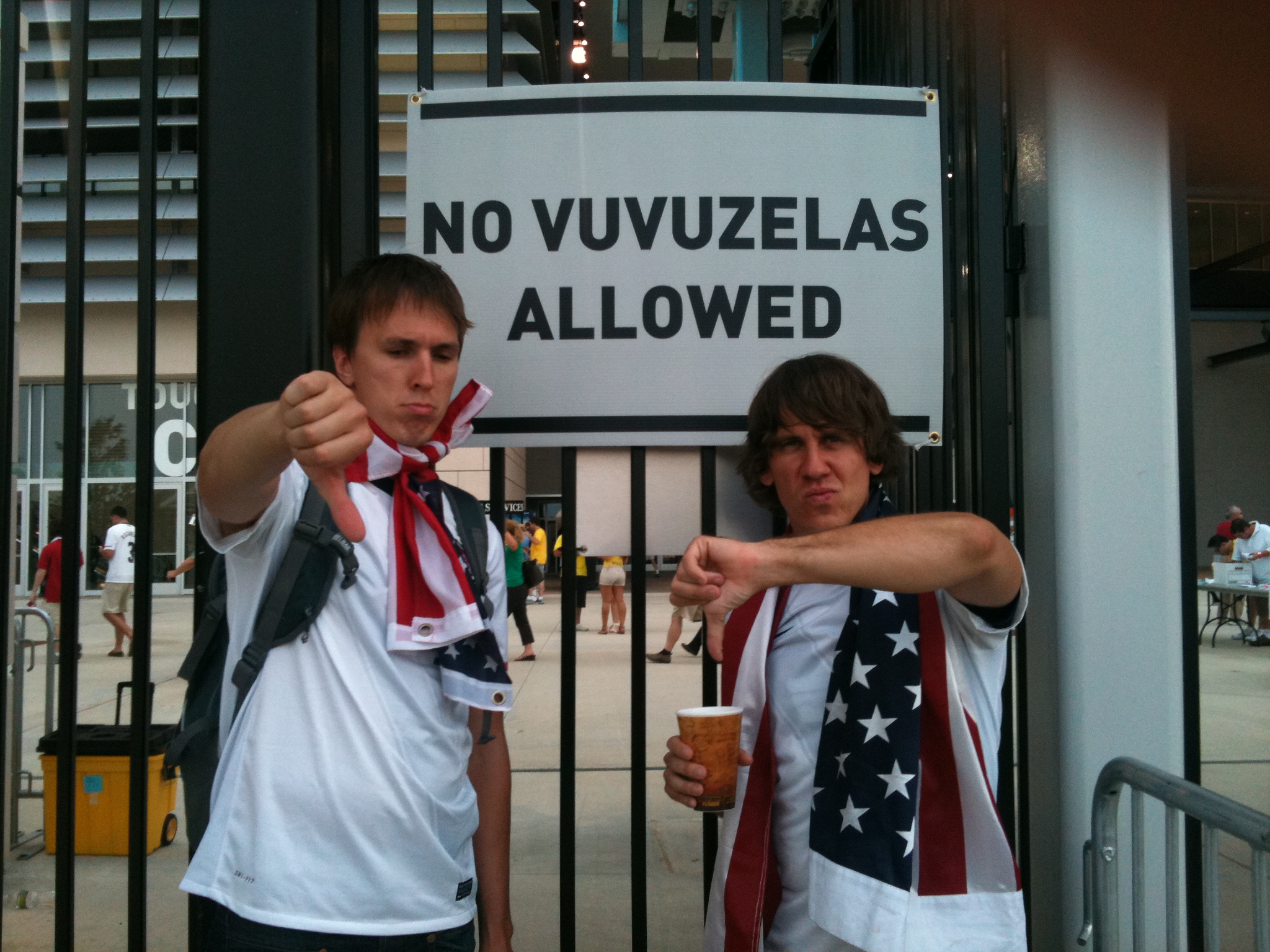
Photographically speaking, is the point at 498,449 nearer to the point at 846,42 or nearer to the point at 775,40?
the point at 775,40

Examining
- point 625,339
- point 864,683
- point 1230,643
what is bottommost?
point 1230,643

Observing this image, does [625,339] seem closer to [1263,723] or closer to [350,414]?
[350,414]

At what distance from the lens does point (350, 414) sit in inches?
50.9

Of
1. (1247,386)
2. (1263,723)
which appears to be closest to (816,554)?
(1263,723)

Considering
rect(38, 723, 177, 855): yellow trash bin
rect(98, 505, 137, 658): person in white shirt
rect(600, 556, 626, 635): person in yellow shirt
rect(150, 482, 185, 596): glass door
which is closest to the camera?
rect(38, 723, 177, 855): yellow trash bin

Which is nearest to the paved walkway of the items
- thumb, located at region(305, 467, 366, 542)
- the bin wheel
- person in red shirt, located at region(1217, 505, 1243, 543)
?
the bin wheel

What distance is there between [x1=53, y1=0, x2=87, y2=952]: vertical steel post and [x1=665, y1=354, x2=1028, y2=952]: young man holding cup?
138cm

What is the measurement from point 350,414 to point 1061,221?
1711 millimetres

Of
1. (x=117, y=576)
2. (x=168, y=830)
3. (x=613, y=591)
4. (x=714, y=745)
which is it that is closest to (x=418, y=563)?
(x=714, y=745)

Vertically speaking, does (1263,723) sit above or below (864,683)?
below

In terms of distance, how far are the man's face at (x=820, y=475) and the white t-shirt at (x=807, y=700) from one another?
0.15 meters

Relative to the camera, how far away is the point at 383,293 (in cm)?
173

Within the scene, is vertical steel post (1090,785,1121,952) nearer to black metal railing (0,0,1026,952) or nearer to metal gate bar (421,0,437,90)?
black metal railing (0,0,1026,952)

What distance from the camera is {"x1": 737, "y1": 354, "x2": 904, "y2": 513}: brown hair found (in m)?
1.83
